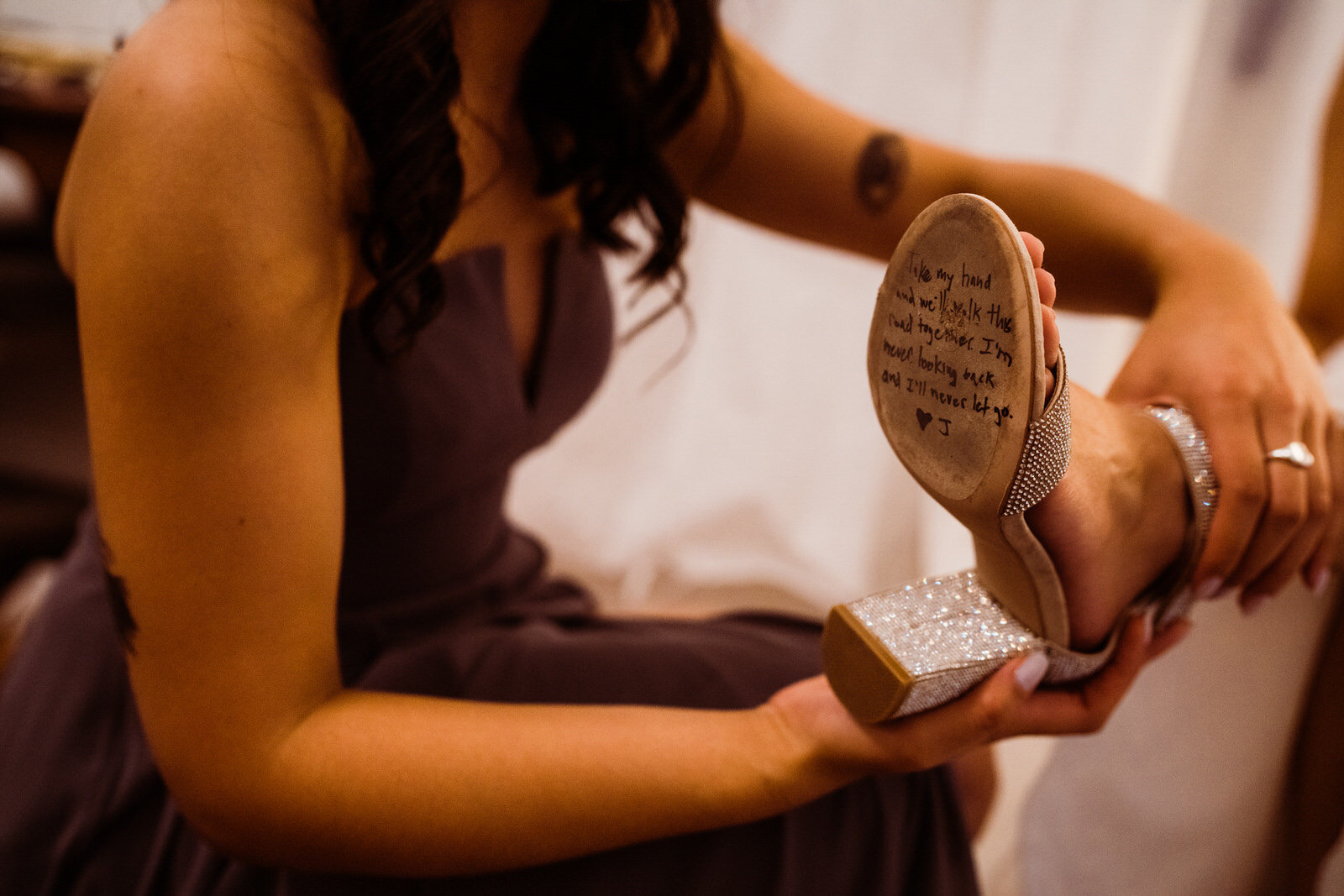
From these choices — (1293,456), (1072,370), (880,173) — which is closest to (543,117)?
(880,173)

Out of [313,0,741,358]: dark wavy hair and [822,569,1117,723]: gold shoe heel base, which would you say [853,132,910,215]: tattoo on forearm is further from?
[822,569,1117,723]: gold shoe heel base

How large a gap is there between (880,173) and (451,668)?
1.51 ft

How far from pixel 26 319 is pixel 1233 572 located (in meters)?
1.39

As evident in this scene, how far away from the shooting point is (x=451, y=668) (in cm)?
49

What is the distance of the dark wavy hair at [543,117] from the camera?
1.26 feet

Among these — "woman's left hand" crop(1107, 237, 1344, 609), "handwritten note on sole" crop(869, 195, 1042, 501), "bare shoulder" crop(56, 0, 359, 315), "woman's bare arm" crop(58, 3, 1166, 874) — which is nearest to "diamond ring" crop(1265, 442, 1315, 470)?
"woman's left hand" crop(1107, 237, 1344, 609)

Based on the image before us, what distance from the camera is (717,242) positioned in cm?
114

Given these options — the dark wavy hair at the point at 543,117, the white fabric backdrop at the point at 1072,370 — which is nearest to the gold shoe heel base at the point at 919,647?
the white fabric backdrop at the point at 1072,370

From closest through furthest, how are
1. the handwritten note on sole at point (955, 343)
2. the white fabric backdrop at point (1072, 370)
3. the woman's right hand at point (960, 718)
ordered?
the handwritten note on sole at point (955, 343) → the woman's right hand at point (960, 718) → the white fabric backdrop at point (1072, 370)

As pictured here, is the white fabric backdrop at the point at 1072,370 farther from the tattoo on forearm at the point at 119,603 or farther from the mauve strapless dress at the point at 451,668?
the tattoo on forearm at the point at 119,603

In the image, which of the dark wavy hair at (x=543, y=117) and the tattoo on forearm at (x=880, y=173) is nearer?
the dark wavy hair at (x=543, y=117)

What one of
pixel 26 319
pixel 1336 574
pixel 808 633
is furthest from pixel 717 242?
pixel 26 319

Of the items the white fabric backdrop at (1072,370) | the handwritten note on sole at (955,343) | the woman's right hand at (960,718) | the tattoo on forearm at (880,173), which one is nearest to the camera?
the handwritten note on sole at (955,343)

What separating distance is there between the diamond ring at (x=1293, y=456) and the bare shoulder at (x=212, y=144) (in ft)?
1.49
